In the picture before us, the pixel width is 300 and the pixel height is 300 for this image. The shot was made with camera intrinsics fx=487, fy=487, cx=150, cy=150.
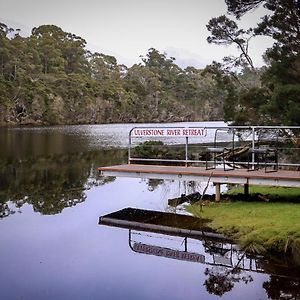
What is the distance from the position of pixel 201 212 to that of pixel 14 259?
511 centimetres

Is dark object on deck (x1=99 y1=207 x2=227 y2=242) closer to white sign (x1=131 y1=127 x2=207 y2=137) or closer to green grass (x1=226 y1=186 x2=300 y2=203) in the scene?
white sign (x1=131 y1=127 x2=207 y2=137)

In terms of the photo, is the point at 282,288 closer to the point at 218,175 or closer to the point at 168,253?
the point at 168,253

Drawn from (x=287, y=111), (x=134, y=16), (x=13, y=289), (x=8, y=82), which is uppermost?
(x=134, y=16)

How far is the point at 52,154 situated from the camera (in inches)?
1258

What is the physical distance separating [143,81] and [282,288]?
10883 centimetres

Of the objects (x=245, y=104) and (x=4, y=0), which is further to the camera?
(x=4, y=0)

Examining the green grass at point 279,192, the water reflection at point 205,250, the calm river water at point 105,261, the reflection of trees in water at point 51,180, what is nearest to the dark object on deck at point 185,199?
the calm river water at point 105,261

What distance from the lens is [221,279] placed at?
8.26 m

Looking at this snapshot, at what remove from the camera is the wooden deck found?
39.8 feet

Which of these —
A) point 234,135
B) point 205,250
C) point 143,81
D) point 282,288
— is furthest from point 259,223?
point 143,81

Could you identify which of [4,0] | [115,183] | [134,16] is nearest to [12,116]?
[4,0]

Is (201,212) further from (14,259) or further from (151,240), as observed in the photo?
(14,259)

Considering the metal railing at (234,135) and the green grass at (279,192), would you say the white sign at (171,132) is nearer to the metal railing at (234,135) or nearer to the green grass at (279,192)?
the metal railing at (234,135)

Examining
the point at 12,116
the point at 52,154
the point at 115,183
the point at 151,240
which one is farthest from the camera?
the point at 12,116
